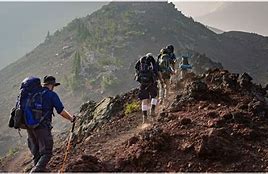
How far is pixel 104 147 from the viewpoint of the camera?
408 inches

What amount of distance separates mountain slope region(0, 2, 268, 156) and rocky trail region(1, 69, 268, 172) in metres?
45.6

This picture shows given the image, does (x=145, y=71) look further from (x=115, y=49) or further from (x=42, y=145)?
(x=115, y=49)

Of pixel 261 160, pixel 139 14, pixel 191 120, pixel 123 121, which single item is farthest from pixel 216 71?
pixel 139 14

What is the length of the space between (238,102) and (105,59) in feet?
207

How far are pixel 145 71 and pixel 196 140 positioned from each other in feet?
13.2

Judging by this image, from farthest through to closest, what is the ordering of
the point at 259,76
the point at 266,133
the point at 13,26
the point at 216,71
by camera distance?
the point at 13,26, the point at 259,76, the point at 216,71, the point at 266,133

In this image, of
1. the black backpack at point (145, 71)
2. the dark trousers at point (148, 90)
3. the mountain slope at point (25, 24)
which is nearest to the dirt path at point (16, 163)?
the dark trousers at point (148, 90)

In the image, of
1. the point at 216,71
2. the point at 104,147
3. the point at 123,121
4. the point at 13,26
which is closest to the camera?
the point at 104,147

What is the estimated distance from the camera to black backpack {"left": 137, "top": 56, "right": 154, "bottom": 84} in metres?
11.7

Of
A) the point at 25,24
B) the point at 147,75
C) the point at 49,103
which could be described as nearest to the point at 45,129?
the point at 49,103

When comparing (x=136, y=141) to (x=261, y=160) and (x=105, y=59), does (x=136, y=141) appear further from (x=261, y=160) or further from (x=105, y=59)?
(x=105, y=59)

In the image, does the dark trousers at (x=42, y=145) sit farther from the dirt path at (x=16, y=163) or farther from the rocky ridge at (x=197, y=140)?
the dirt path at (x=16, y=163)

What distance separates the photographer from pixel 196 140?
26.4 feet

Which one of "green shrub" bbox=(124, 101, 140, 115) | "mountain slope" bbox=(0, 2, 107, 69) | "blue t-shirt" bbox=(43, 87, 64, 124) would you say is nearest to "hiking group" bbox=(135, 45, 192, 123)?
"green shrub" bbox=(124, 101, 140, 115)
